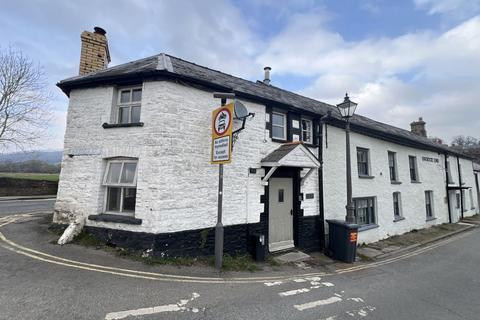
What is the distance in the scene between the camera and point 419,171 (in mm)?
15414

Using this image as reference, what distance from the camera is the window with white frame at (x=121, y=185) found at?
689 centimetres

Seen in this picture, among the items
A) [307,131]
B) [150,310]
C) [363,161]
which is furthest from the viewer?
[363,161]

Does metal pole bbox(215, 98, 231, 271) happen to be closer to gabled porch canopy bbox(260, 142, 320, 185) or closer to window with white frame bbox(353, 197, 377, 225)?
gabled porch canopy bbox(260, 142, 320, 185)

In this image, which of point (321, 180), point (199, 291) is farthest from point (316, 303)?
point (321, 180)

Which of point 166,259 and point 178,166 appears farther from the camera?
point 178,166

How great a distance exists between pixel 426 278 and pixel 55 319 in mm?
8547

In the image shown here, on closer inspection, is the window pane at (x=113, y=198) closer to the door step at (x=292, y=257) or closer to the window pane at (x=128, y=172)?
the window pane at (x=128, y=172)

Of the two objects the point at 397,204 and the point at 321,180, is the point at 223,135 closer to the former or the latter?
the point at 321,180

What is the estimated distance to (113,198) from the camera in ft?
23.5

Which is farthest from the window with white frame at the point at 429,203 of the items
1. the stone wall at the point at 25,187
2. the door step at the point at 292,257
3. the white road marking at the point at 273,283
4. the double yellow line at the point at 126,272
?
the stone wall at the point at 25,187

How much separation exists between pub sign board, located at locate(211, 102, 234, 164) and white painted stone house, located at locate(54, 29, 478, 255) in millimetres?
898

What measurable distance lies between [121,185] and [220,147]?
3.13 metres

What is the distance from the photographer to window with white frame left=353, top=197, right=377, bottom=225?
1128 cm

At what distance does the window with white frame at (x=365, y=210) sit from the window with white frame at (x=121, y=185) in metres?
9.46
